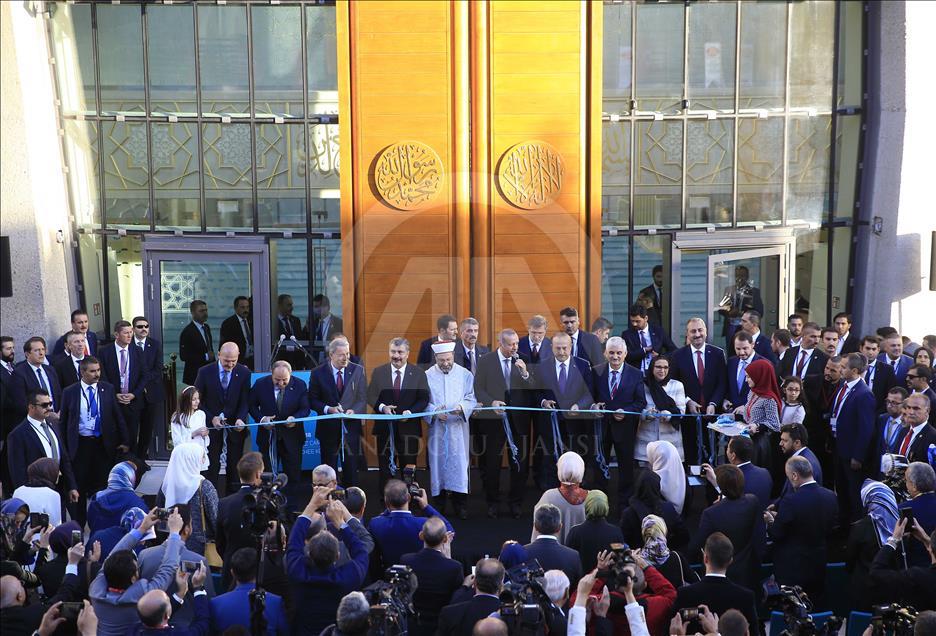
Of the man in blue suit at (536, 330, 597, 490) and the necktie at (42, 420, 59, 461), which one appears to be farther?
the man in blue suit at (536, 330, 597, 490)

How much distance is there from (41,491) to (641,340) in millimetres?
6600

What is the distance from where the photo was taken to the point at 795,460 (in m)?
8.38

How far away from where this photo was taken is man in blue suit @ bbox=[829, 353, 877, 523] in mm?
10352

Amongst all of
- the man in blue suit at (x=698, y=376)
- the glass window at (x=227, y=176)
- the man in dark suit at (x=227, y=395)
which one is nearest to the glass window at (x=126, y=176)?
the glass window at (x=227, y=176)

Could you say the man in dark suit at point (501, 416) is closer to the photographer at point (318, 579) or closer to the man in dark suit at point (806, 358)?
the man in dark suit at point (806, 358)

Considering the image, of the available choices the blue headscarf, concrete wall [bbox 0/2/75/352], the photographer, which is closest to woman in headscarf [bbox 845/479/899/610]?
the blue headscarf

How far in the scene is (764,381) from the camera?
418 inches

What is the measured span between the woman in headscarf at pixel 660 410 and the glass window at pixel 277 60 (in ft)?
18.4

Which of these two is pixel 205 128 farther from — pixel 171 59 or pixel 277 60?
pixel 277 60

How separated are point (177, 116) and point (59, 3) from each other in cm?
190

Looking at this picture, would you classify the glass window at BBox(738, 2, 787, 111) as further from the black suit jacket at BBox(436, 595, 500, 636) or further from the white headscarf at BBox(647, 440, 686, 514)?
the black suit jacket at BBox(436, 595, 500, 636)

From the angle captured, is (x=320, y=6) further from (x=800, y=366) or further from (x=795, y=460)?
(x=795, y=460)

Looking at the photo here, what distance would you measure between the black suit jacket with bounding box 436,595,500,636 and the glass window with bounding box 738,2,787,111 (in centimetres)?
900

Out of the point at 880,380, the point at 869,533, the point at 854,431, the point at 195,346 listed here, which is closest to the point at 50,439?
the point at 195,346
